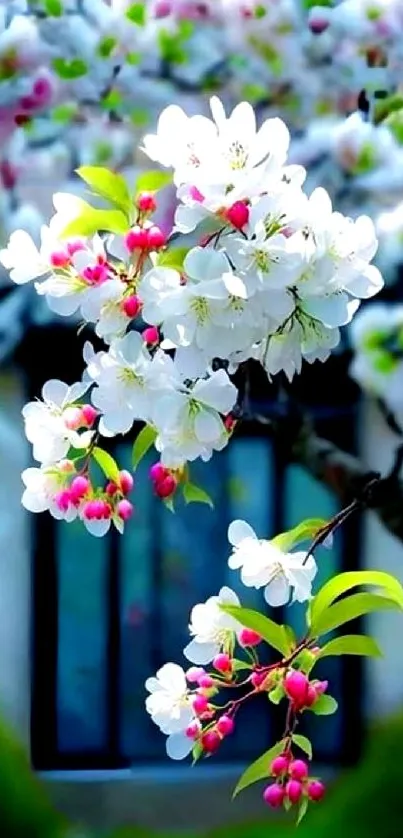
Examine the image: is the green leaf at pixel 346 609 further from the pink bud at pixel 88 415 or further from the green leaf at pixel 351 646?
the pink bud at pixel 88 415

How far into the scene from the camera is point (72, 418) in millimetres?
755

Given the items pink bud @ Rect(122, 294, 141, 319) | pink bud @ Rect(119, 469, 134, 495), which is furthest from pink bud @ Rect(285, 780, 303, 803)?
pink bud @ Rect(122, 294, 141, 319)

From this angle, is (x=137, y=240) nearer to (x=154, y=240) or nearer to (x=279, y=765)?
(x=154, y=240)

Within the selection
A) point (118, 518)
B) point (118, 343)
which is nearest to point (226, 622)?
point (118, 518)

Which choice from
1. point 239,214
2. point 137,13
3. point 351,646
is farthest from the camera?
point 137,13

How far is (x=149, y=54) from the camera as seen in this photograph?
1.58m

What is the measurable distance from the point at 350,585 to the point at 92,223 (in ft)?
0.91

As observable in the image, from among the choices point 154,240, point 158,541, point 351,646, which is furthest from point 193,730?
point 158,541

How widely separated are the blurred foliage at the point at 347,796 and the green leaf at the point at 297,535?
0.88 m

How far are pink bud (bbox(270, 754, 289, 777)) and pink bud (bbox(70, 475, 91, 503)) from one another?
21 centimetres

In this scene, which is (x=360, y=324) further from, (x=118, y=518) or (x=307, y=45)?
(x=118, y=518)

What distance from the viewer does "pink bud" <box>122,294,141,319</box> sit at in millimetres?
688

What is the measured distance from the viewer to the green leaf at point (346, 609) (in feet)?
2.42

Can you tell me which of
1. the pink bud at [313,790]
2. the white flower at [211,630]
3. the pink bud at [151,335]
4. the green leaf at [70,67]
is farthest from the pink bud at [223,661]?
the green leaf at [70,67]
